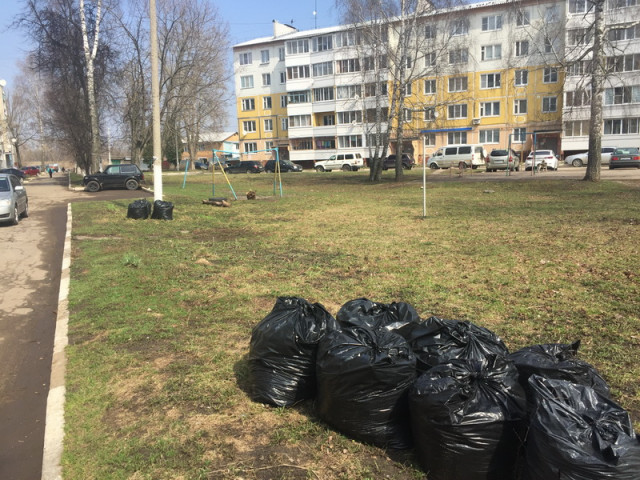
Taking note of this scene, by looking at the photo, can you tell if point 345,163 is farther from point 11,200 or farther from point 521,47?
point 11,200

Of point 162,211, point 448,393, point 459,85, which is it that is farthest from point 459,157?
point 448,393

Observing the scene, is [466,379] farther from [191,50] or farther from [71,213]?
[191,50]

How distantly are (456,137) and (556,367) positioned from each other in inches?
2009

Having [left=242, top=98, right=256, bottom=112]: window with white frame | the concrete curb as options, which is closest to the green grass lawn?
the concrete curb

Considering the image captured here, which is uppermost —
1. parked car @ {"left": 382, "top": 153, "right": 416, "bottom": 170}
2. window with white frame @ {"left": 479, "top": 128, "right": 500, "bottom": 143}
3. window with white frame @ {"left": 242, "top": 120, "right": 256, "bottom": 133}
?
window with white frame @ {"left": 242, "top": 120, "right": 256, "bottom": 133}

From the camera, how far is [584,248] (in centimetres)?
835

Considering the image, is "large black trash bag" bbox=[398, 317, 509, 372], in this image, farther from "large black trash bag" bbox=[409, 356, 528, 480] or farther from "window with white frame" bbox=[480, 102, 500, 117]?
"window with white frame" bbox=[480, 102, 500, 117]

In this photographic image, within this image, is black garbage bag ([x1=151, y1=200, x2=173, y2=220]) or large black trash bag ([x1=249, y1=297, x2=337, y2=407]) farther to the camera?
black garbage bag ([x1=151, y1=200, x2=173, y2=220])

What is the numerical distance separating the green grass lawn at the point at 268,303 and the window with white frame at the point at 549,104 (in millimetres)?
36803

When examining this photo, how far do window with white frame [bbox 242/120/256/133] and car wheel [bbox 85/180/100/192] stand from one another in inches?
1608

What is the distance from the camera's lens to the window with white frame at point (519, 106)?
4741cm

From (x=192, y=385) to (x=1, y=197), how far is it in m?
12.9

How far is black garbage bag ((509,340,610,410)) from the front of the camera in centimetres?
290

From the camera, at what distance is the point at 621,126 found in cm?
4319
